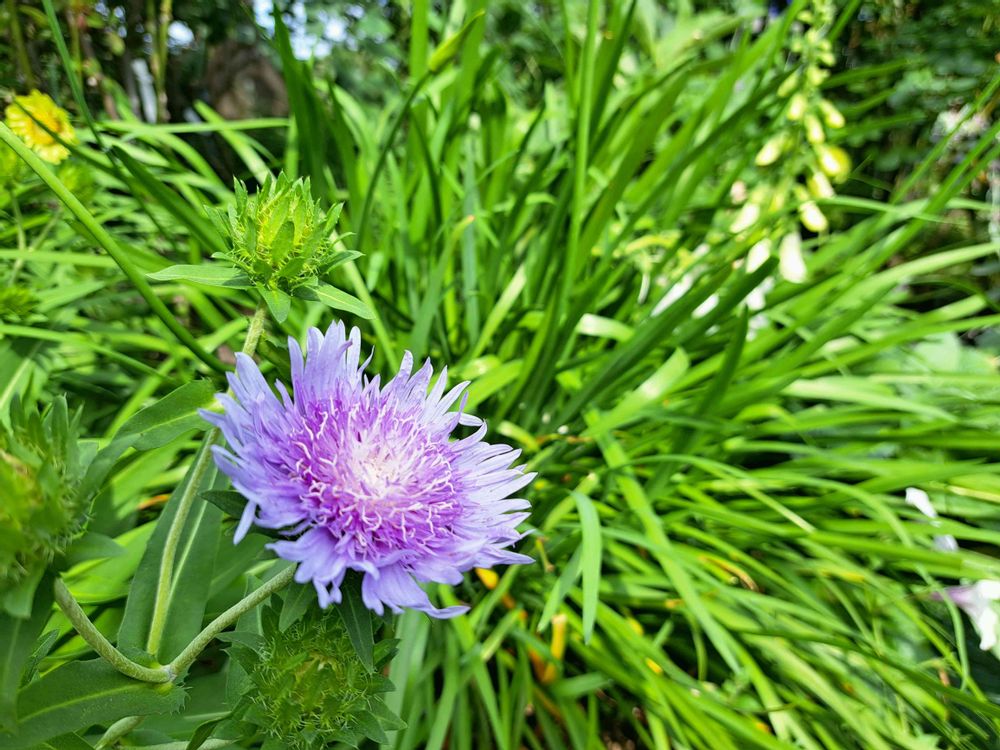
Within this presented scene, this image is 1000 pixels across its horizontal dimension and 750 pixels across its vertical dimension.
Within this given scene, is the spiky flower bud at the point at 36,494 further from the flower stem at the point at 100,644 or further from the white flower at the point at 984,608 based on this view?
the white flower at the point at 984,608

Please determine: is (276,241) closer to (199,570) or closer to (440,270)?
(199,570)

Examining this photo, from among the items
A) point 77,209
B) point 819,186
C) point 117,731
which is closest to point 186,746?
point 117,731

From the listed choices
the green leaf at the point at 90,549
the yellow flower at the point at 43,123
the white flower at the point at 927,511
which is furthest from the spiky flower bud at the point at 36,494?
the white flower at the point at 927,511

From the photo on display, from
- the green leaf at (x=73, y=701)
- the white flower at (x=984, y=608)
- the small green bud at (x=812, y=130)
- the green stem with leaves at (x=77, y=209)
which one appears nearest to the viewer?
the green leaf at (x=73, y=701)

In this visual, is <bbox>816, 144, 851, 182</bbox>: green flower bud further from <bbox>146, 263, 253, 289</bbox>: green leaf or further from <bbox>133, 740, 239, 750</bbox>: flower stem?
<bbox>133, 740, 239, 750</bbox>: flower stem

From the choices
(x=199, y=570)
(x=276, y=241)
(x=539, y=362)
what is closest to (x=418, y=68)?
(x=539, y=362)

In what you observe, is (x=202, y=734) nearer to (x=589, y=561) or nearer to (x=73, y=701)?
(x=73, y=701)
